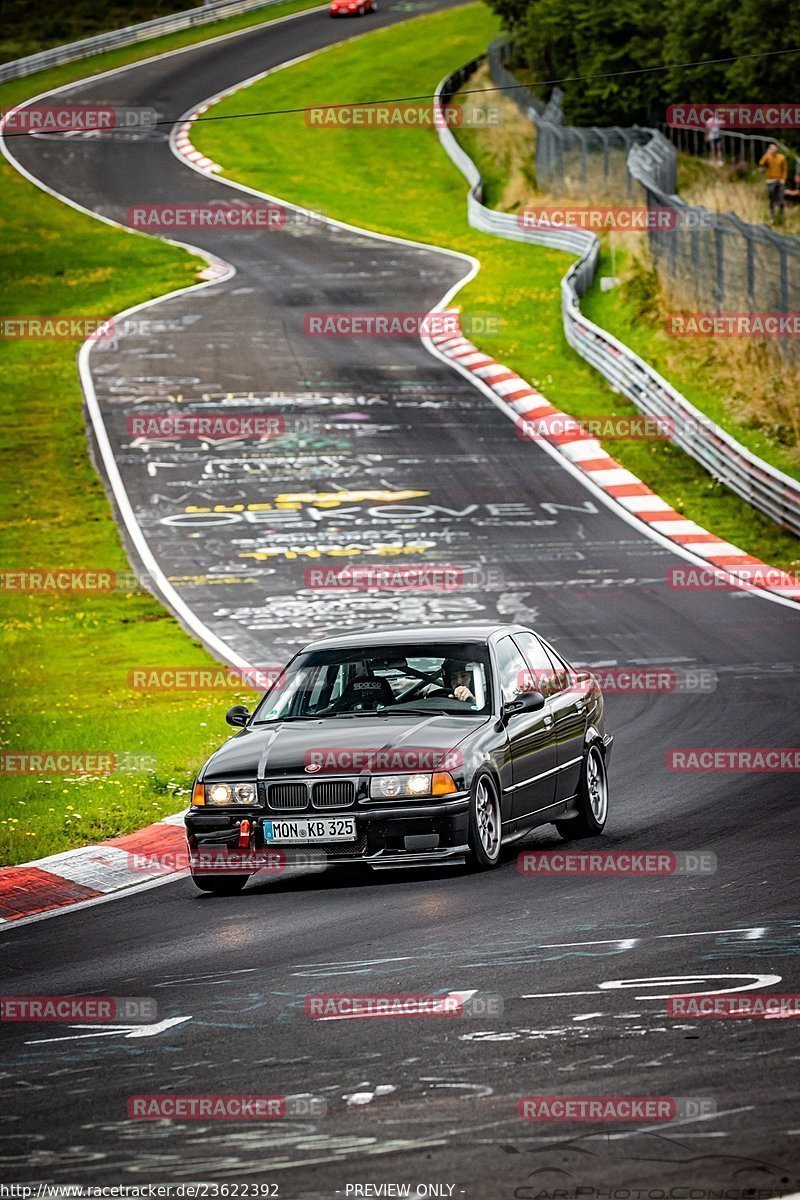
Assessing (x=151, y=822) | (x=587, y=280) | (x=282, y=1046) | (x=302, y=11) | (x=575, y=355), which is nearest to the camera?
(x=282, y=1046)

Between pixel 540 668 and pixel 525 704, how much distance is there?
1143 mm

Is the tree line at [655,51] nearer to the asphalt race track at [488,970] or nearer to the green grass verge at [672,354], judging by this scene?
the green grass verge at [672,354]

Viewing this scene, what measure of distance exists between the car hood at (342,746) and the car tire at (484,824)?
267 millimetres

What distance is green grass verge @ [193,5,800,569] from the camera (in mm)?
28062

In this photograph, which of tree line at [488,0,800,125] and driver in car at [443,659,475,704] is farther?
tree line at [488,0,800,125]

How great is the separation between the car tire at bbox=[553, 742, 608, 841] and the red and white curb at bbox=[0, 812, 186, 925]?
2.48 m

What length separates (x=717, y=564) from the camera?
23469 mm

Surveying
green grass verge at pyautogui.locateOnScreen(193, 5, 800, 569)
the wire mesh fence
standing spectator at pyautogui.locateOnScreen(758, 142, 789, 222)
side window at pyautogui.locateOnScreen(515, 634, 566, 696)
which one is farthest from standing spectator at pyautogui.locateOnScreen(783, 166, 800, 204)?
side window at pyautogui.locateOnScreen(515, 634, 566, 696)

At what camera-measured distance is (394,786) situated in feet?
35.3

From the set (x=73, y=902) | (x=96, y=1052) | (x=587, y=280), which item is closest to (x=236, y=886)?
(x=73, y=902)

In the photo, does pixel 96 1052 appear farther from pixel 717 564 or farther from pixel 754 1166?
pixel 717 564

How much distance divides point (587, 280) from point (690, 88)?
38.5ft

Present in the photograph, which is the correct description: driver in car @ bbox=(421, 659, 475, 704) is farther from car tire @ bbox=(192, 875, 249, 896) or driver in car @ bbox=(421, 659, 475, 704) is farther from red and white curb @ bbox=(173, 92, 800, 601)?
red and white curb @ bbox=(173, 92, 800, 601)

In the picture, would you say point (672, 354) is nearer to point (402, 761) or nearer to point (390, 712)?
point (390, 712)
